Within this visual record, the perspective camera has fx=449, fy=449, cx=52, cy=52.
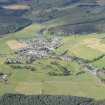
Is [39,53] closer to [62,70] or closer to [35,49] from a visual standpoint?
[35,49]

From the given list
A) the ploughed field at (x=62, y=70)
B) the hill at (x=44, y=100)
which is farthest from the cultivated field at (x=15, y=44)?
the hill at (x=44, y=100)

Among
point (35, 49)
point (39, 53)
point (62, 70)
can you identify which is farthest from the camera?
point (35, 49)

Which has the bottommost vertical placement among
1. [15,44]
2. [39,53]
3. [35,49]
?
[15,44]

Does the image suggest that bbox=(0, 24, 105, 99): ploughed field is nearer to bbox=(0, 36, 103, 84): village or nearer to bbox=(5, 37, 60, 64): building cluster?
bbox=(0, 36, 103, 84): village

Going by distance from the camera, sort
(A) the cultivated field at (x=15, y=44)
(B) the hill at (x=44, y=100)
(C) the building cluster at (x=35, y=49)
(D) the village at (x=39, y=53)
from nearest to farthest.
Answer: (B) the hill at (x=44, y=100)
(D) the village at (x=39, y=53)
(C) the building cluster at (x=35, y=49)
(A) the cultivated field at (x=15, y=44)

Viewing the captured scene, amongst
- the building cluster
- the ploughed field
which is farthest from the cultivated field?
the building cluster

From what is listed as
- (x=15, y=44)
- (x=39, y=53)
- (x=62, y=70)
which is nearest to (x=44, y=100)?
(x=62, y=70)

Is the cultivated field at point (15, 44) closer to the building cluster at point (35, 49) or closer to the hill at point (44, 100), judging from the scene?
the building cluster at point (35, 49)

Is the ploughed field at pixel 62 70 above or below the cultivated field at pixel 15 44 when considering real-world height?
above

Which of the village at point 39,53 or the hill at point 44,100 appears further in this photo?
the village at point 39,53

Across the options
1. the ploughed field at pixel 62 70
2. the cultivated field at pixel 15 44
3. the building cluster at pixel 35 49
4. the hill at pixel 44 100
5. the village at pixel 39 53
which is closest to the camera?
the hill at pixel 44 100
